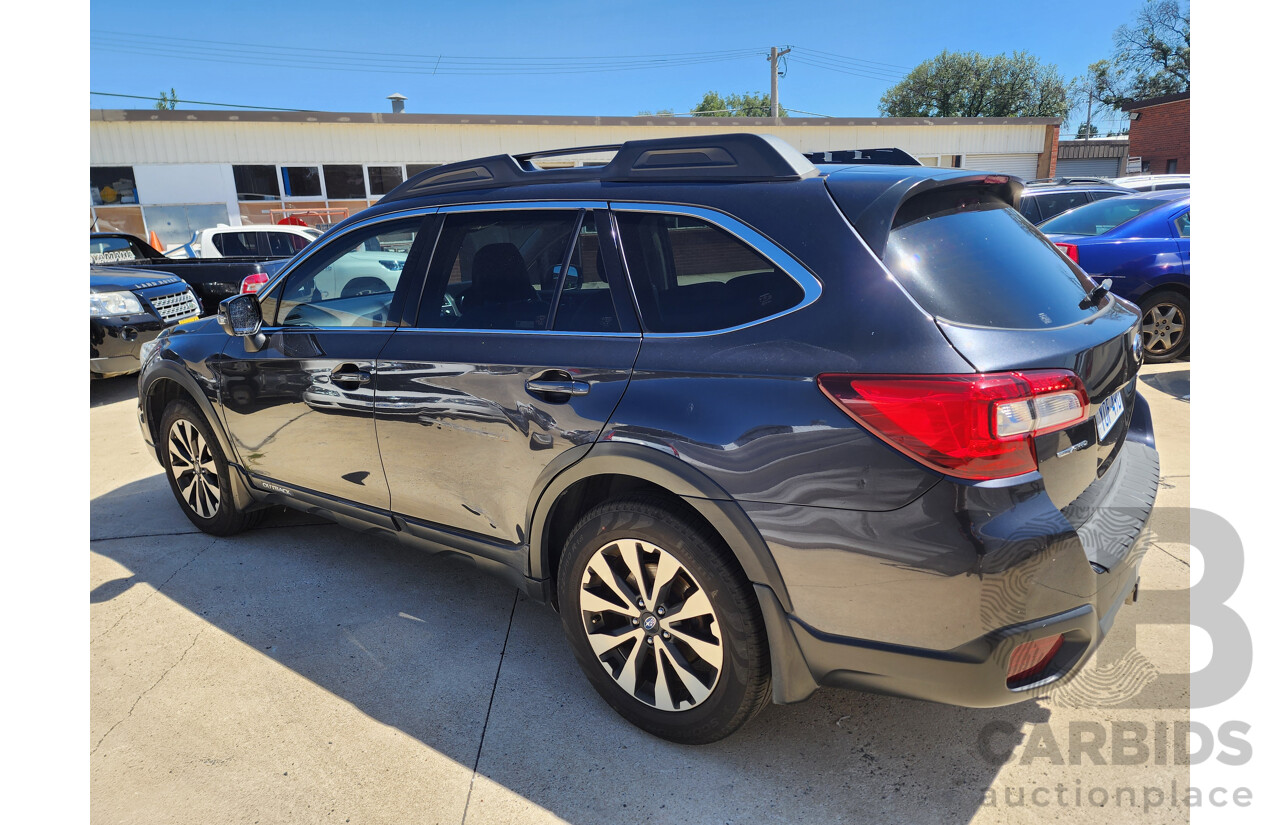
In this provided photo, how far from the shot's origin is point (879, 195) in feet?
7.13

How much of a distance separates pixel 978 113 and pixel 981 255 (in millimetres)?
66487

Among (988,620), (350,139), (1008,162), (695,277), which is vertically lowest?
(988,620)

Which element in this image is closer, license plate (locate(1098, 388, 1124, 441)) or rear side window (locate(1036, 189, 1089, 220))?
license plate (locate(1098, 388, 1124, 441))

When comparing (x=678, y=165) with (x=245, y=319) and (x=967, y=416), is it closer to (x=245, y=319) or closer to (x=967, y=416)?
(x=967, y=416)

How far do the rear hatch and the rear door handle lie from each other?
0.94 m

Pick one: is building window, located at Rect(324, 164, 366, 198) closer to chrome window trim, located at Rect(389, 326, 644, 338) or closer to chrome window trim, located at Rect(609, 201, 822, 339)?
chrome window trim, located at Rect(389, 326, 644, 338)

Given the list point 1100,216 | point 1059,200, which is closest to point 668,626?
point 1100,216

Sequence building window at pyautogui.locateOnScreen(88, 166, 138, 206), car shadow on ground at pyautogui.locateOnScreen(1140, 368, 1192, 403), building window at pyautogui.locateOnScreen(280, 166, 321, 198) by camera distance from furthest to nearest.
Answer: building window at pyautogui.locateOnScreen(280, 166, 321, 198), building window at pyautogui.locateOnScreen(88, 166, 138, 206), car shadow on ground at pyautogui.locateOnScreen(1140, 368, 1192, 403)

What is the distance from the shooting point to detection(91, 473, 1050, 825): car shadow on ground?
2.33 m

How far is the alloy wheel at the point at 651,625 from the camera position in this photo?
234 centimetres

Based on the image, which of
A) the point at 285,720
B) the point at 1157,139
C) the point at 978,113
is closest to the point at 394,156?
the point at 285,720

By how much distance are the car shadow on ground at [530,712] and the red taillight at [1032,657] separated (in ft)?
1.75

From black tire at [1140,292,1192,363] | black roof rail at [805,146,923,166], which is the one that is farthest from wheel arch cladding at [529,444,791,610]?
black tire at [1140,292,1192,363]

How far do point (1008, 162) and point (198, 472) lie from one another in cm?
2880
